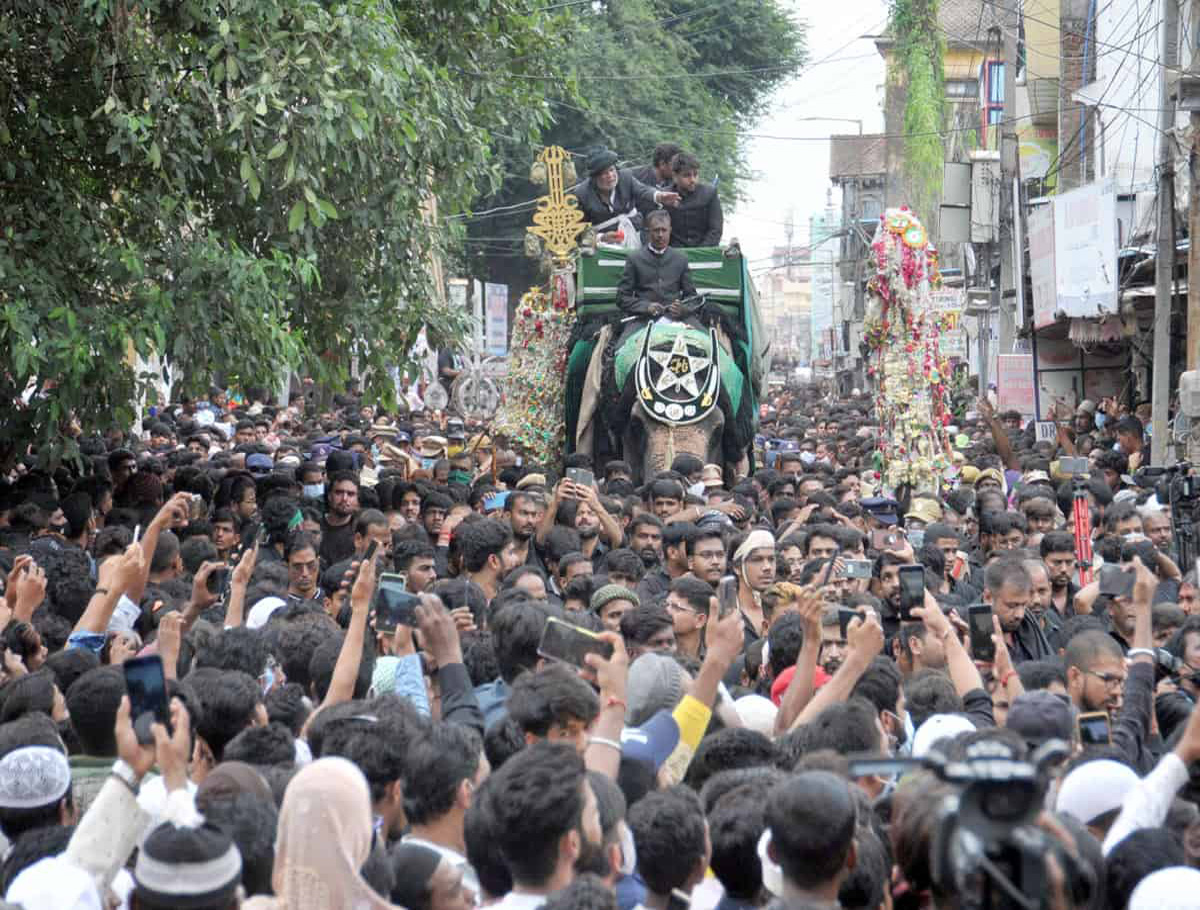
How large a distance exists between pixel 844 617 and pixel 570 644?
1.61 m

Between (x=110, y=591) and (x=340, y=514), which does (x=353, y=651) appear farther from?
(x=340, y=514)

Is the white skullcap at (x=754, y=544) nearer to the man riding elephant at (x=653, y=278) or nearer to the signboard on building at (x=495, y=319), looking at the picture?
the man riding elephant at (x=653, y=278)

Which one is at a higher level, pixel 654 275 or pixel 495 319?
pixel 654 275

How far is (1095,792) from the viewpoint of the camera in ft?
14.2

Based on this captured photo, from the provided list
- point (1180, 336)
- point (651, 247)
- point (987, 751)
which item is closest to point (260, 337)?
point (651, 247)

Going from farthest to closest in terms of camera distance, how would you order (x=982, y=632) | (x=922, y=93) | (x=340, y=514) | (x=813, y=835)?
(x=922, y=93) < (x=340, y=514) < (x=982, y=632) < (x=813, y=835)

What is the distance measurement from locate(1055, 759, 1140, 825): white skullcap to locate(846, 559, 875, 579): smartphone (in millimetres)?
3745

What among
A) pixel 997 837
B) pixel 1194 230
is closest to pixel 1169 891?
pixel 997 837

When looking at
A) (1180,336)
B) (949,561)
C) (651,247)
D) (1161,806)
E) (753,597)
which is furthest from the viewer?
(1180,336)

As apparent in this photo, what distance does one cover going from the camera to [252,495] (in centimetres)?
1187

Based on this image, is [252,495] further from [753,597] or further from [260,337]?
[753,597]

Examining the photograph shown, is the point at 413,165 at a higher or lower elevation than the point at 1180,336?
higher

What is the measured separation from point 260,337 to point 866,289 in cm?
567

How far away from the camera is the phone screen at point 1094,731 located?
4992mm
